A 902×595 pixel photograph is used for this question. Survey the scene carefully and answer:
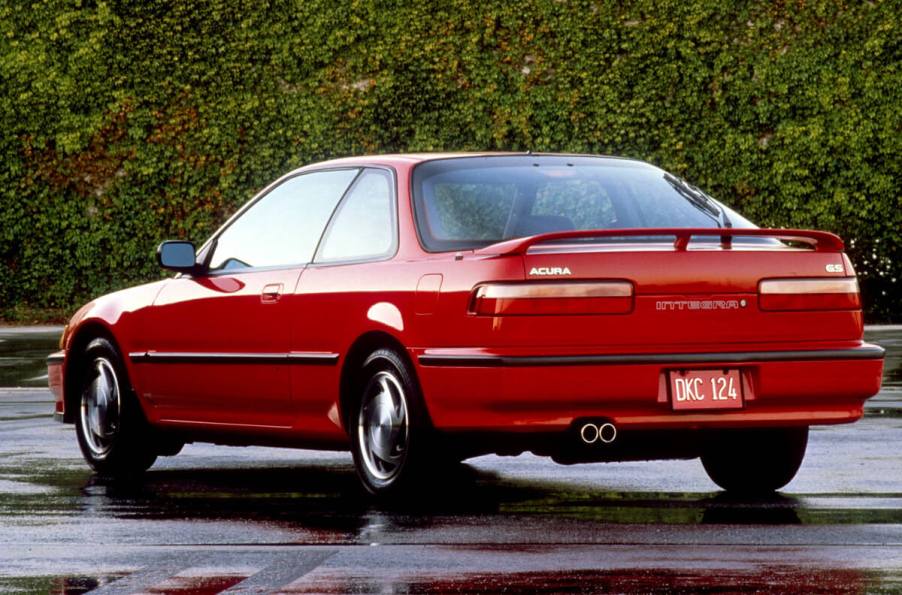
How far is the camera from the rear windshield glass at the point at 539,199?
870cm

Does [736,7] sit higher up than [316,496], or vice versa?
[736,7]

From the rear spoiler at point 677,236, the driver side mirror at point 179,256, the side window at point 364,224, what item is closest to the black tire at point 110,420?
the driver side mirror at point 179,256

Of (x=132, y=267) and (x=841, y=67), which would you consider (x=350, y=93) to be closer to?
(x=132, y=267)

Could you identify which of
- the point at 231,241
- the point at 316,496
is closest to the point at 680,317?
the point at 316,496

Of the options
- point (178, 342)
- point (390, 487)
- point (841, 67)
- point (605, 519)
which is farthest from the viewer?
point (841, 67)

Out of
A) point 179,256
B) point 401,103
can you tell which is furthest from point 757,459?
point 401,103

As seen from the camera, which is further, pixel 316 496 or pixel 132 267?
pixel 132 267

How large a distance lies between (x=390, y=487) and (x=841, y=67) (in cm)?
1636

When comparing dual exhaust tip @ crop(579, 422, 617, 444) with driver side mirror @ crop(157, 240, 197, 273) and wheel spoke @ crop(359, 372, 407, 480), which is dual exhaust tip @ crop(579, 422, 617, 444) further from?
→ driver side mirror @ crop(157, 240, 197, 273)

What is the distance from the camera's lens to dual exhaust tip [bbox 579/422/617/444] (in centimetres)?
821

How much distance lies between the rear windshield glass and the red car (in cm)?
1

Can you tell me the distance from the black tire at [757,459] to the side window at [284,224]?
2095 millimetres

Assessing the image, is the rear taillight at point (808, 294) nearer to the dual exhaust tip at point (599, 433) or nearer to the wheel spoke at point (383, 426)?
the dual exhaust tip at point (599, 433)

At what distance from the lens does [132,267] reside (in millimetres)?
25094
